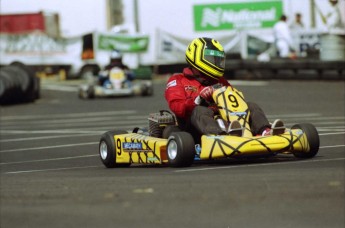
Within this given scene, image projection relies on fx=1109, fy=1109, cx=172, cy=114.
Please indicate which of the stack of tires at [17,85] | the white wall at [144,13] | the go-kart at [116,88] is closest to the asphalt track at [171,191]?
the stack of tires at [17,85]

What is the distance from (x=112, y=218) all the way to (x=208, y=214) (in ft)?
1.63

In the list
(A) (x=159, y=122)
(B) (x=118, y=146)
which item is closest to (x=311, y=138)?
(A) (x=159, y=122)

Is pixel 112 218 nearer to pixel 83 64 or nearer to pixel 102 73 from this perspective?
pixel 102 73

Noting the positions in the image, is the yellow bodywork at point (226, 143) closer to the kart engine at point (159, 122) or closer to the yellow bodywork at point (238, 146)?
the yellow bodywork at point (238, 146)

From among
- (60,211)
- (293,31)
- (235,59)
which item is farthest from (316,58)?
(60,211)

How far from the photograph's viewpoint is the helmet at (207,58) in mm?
9039

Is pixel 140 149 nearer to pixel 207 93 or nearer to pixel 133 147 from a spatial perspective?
pixel 133 147

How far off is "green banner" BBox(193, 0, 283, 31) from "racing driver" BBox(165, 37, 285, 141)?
71.7 ft

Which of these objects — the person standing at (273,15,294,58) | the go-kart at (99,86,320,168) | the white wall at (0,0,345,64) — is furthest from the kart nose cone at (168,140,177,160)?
the white wall at (0,0,345,64)

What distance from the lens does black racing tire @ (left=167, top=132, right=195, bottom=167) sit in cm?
813

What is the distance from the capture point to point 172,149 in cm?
833

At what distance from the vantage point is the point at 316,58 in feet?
80.5

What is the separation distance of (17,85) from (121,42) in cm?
941

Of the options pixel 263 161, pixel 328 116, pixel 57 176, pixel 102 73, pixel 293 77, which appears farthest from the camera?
pixel 293 77
